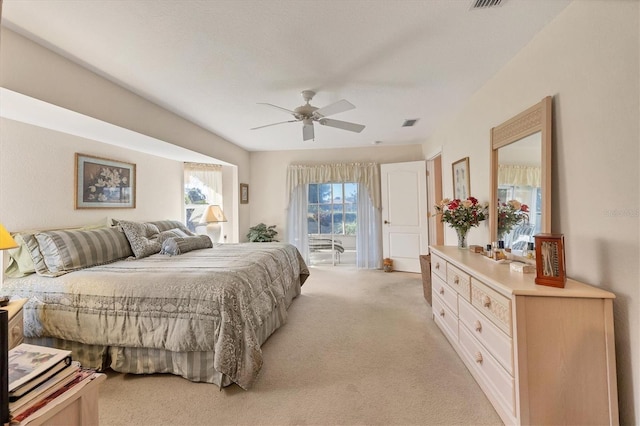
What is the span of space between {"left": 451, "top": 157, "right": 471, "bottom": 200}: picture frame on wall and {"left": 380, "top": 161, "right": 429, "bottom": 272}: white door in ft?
4.40

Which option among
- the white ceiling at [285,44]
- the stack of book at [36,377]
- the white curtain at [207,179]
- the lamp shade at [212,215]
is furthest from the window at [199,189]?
the stack of book at [36,377]

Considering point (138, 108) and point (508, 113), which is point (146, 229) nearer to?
point (138, 108)

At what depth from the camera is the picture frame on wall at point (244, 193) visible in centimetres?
522

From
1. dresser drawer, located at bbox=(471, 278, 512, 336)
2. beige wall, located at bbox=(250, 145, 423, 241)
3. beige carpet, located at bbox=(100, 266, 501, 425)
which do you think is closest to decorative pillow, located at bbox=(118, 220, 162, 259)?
beige carpet, located at bbox=(100, 266, 501, 425)

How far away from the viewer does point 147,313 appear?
6.21ft

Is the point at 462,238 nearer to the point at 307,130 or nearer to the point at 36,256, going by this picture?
the point at 307,130

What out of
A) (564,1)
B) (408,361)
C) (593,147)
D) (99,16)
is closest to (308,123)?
(99,16)

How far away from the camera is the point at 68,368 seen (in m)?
0.94

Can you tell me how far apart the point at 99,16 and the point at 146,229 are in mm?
2274

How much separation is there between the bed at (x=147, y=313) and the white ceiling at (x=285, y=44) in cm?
167

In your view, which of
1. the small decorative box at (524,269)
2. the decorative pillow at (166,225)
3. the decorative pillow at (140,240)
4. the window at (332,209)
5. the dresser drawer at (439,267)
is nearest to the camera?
the small decorative box at (524,269)

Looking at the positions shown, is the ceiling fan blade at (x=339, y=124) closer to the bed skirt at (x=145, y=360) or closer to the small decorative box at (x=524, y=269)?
the small decorative box at (x=524, y=269)

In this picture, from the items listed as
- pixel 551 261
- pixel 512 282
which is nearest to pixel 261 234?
pixel 512 282

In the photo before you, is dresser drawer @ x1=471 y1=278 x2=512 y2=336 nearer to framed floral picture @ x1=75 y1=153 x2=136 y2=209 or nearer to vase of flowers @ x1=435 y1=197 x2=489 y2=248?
vase of flowers @ x1=435 y1=197 x2=489 y2=248
